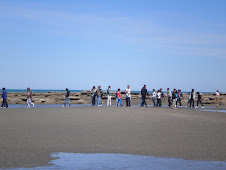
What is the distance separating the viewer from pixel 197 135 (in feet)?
40.4

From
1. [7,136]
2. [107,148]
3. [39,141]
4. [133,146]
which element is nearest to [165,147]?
[133,146]

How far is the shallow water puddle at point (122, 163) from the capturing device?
695 centimetres

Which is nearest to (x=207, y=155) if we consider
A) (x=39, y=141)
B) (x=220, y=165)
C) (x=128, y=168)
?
(x=220, y=165)

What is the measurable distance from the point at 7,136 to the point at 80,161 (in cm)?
491

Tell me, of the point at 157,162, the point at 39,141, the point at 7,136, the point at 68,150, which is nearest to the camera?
the point at 157,162

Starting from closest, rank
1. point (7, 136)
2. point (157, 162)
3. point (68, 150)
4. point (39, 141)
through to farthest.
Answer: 1. point (157, 162)
2. point (68, 150)
3. point (39, 141)
4. point (7, 136)

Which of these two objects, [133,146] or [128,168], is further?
[133,146]

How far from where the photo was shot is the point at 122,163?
735cm

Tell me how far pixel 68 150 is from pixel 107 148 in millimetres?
1136

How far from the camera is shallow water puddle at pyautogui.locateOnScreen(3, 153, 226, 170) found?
695 centimetres

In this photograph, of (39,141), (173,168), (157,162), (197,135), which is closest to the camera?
(173,168)

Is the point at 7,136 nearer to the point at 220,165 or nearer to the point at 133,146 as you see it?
the point at 133,146

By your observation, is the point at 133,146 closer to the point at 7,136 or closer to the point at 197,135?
the point at 197,135

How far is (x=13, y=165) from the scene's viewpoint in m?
6.95
